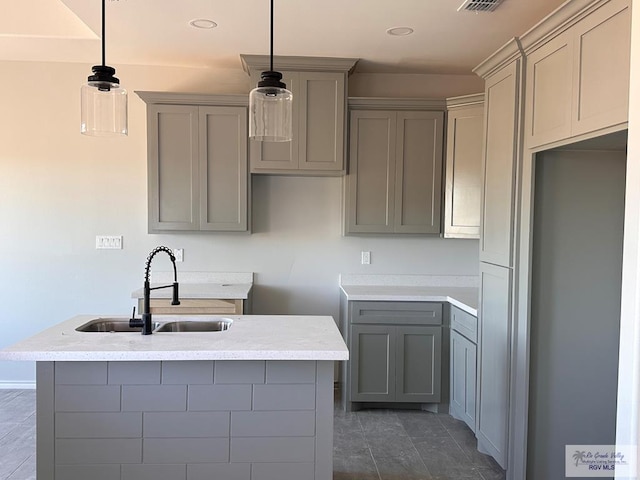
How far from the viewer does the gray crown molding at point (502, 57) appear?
8.19ft


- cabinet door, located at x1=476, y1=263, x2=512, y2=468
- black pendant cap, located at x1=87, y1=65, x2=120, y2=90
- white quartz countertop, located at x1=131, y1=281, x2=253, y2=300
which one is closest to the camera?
black pendant cap, located at x1=87, y1=65, x2=120, y2=90

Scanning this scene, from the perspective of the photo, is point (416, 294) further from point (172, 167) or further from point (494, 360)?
point (172, 167)

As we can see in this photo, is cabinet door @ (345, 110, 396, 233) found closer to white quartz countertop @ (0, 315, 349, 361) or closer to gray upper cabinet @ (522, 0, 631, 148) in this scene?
gray upper cabinet @ (522, 0, 631, 148)

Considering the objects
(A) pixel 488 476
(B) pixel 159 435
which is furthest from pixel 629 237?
(A) pixel 488 476

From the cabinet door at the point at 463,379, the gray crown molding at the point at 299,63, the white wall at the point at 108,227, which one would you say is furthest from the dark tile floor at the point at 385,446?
the gray crown molding at the point at 299,63

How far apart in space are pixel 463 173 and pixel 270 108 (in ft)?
6.93

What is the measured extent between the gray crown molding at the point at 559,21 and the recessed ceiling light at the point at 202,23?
73.8 inches

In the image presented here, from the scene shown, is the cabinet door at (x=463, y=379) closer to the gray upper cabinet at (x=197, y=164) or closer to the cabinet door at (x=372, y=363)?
the cabinet door at (x=372, y=363)

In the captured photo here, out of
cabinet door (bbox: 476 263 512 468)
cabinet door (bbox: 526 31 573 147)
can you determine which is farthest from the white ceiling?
cabinet door (bbox: 476 263 512 468)

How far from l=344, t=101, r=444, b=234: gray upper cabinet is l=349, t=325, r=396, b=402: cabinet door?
0.81 meters

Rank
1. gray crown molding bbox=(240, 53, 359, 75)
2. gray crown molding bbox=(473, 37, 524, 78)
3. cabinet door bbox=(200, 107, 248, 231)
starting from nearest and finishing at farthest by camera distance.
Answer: gray crown molding bbox=(473, 37, 524, 78) → gray crown molding bbox=(240, 53, 359, 75) → cabinet door bbox=(200, 107, 248, 231)

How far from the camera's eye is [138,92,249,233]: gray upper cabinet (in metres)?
3.63

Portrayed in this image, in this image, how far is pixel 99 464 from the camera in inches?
74.9

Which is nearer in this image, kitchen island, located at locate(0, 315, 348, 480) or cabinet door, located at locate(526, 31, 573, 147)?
kitchen island, located at locate(0, 315, 348, 480)
